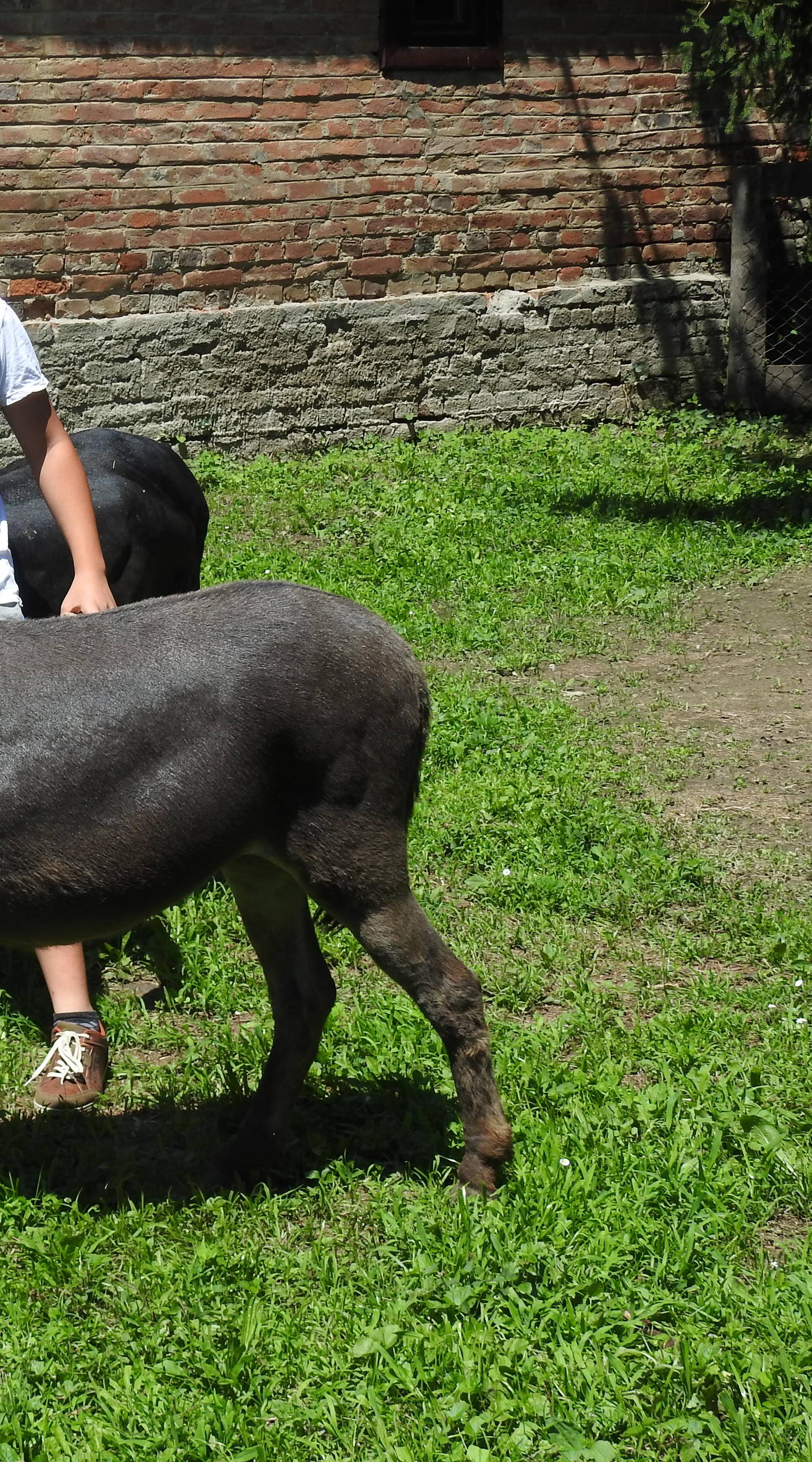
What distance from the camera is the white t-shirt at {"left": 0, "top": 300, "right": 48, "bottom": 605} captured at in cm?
344

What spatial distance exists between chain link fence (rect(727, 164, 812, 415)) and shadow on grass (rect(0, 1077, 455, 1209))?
842 cm

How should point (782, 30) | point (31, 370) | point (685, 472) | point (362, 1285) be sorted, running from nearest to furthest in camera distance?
point (362, 1285)
point (31, 370)
point (782, 30)
point (685, 472)

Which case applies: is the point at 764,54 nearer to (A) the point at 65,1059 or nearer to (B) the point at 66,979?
(B) the point at 66,979

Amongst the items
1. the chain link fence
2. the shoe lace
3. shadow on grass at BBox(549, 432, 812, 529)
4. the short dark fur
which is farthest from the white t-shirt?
the chain link fence

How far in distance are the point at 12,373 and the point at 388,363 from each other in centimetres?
678

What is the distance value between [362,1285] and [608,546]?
17.7 feet

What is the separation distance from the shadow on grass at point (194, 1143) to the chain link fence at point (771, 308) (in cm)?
842

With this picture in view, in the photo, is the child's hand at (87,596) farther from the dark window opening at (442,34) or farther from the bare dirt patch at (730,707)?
the dark window opening at (442,34)

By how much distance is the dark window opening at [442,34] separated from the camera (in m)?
9.40

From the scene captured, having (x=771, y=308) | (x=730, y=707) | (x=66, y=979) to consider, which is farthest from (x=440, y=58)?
(x=66, y=979)

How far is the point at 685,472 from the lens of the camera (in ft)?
30.6

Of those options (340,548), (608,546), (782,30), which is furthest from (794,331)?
(340,548)

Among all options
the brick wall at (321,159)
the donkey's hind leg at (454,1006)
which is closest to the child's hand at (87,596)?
the donkey's hind leg at (454,1006)

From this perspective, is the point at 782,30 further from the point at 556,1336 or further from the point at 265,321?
the point at 556,1336
